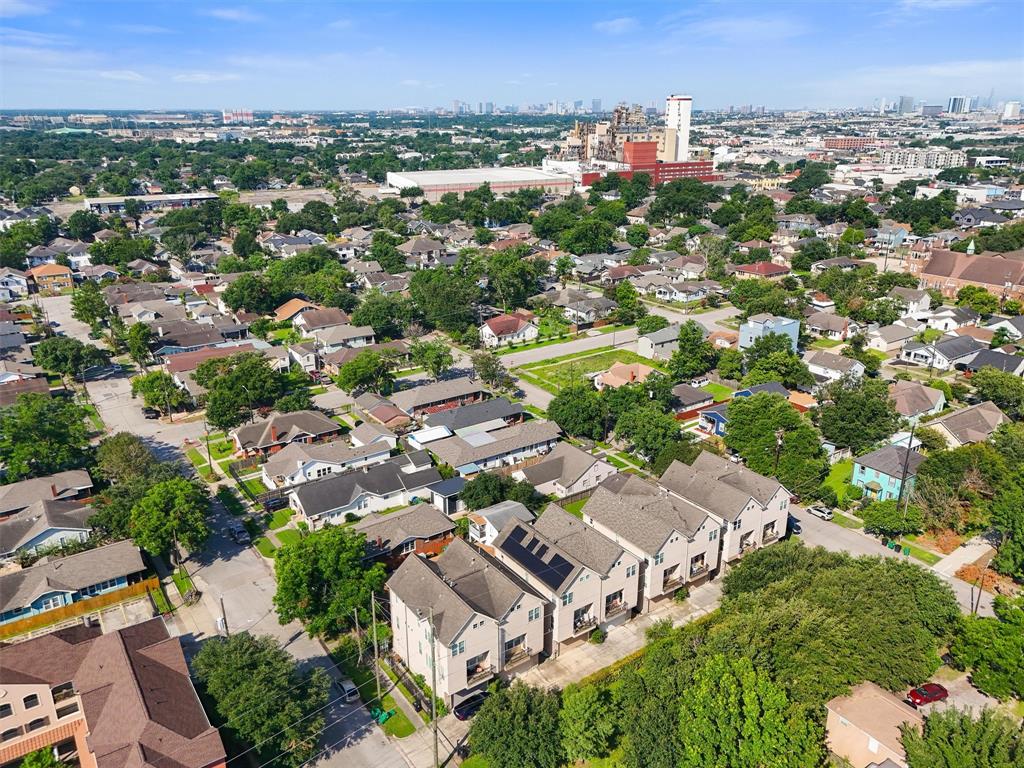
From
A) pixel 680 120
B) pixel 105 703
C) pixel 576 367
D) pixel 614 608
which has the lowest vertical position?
pixel 614 608

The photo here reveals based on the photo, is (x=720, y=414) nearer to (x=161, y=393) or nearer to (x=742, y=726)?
(x=742, y=726)

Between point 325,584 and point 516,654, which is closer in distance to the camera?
point 516,654

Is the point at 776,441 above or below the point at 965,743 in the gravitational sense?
above

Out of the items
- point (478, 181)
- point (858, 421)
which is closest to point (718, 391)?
point (858, 421)

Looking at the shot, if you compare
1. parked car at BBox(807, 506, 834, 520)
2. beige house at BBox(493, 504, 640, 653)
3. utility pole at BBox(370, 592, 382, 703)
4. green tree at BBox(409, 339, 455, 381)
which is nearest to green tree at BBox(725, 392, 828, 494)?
parked car at BBox(807, 506, 834, 520)

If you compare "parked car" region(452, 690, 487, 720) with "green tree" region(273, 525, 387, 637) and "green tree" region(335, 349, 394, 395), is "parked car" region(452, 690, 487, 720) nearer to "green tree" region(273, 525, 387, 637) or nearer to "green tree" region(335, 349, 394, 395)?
"green tree" region(273, 525, 387, 637)

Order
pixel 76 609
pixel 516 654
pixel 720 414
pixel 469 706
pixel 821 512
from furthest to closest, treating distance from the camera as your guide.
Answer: pixel 720 414
pixel 821 512
pixel 76 609
pixel 516 654
pixel 469 706
